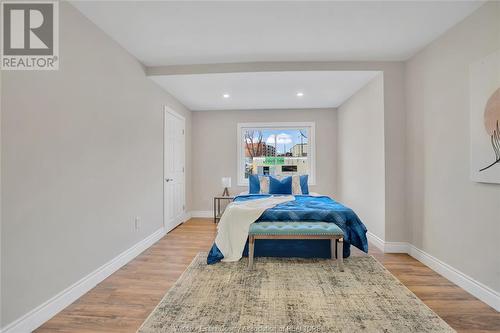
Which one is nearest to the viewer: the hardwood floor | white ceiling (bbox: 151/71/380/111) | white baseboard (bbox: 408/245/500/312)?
the hardwood floor

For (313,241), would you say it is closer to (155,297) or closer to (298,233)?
(298,233)

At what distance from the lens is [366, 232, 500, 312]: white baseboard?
193 centimetres

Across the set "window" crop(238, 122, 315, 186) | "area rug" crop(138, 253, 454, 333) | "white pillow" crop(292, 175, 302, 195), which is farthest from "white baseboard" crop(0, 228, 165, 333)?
"window" crop(238, 122, 315, 186)

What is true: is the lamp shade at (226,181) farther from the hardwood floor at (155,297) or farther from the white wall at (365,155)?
the white wall at (365,155)

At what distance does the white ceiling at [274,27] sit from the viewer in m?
2.02

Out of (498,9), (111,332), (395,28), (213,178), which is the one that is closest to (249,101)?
(213,178)

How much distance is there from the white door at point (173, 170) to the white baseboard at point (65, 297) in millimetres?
1121

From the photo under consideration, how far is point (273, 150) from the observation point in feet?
17.2

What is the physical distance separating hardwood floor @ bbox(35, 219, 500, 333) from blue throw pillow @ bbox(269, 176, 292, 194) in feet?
5.09

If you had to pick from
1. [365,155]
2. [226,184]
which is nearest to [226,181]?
[226,184]

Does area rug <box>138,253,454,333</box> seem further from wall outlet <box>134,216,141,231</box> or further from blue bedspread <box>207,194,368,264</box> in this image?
wall outlet <box>134,216,141,231</box>

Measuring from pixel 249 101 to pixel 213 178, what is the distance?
1.87m

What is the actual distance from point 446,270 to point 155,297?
9.27 feet

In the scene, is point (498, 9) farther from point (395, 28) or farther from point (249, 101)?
point (249, 101)
